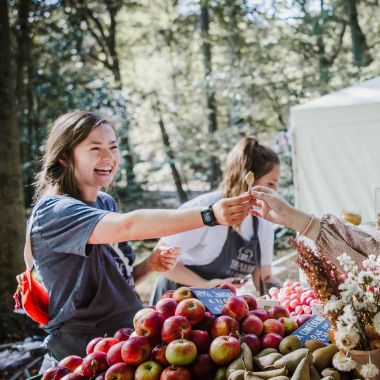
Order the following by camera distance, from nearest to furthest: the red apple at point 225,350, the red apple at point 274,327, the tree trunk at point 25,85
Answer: the red apple at point 225,350
the red apple at point 274,327
the tree trunk at point 25,85

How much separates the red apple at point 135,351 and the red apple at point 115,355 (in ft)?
0.13

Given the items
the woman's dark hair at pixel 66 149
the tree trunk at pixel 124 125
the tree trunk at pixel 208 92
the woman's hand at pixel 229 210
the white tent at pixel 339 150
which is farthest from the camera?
the tree trunk at pixel 208 92

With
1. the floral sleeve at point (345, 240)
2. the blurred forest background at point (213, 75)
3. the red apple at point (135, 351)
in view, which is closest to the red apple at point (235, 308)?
the red apple at point (135, 351)

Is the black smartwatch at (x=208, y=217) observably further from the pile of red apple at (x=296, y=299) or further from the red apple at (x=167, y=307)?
the pile of red apple at (x=296, y=299)

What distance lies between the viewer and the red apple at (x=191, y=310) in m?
1.56

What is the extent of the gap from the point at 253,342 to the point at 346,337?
1.28ft

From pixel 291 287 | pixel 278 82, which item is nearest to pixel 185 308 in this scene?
pixel 291 287

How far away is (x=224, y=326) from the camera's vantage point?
153 cm

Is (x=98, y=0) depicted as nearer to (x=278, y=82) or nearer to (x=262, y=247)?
(x=278, y=82)

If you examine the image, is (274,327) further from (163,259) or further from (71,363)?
(163,259)

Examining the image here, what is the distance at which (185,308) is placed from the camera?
1.57m

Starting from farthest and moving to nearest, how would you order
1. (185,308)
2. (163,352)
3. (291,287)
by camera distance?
(291,287), (185,308), (163,352)

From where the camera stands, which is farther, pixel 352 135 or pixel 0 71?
pixel 0 71

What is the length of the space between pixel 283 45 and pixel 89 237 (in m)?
7.92
